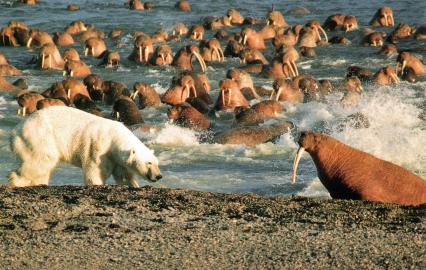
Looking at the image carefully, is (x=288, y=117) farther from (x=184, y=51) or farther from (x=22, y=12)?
(x=22, y=12)

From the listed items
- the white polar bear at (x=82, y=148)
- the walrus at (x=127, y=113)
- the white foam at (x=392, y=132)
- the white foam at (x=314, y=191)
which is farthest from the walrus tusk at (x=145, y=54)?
the white polar bear at (x=82, y=148)

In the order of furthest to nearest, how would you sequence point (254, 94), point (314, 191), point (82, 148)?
point (254, 94) < point (314, 191) < point (82, 148)

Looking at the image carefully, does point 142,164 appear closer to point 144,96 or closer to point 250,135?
point 250,135

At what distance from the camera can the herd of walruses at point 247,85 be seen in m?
9.18

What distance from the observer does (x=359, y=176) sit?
910cm

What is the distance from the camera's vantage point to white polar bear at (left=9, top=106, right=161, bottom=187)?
29.4 ft

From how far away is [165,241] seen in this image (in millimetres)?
7016

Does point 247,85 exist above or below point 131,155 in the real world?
below

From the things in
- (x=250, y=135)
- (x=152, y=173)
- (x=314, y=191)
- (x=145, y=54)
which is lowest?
(x=145, y=54)

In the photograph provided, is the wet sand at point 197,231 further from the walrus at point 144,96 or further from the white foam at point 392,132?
the walrus at point 144,96

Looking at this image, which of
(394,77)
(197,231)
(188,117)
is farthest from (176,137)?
(197,231)

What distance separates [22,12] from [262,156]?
22942 mm

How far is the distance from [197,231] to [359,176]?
241cm

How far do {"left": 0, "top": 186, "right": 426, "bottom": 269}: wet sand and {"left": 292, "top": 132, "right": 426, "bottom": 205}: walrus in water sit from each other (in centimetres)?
64
